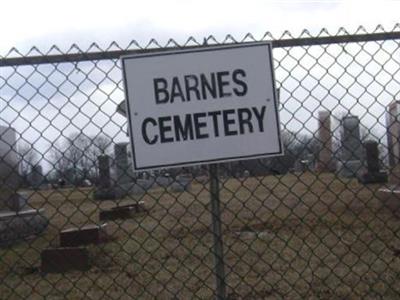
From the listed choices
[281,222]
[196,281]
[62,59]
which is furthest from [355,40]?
[281,222]

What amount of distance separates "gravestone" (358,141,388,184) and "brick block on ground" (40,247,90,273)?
33.9ft

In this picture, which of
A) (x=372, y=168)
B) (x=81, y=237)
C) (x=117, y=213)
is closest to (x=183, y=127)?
(x=81, y=237)

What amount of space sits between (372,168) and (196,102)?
14.5m

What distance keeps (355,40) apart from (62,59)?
1.64m

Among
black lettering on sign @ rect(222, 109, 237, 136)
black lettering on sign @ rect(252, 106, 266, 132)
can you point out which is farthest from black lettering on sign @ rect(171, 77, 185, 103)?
black lettering on sign @ rect(252, 106, 266, 132)

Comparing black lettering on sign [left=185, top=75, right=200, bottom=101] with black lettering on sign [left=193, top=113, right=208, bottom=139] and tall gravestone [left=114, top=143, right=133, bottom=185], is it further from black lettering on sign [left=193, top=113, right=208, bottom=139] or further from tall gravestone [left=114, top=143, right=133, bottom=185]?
tall gravestone [left=114, top=143, right=133, bottom=185]

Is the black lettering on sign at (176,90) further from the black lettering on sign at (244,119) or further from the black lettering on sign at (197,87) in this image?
the black lettering on sign at (244,119)

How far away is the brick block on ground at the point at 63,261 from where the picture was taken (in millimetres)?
7184

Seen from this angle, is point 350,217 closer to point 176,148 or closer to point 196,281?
point 196,281

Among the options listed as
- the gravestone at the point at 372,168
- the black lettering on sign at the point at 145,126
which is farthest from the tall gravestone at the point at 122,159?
the gravestone at the point at 372,168

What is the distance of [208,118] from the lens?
3387 millimetres

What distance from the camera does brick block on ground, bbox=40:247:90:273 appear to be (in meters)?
7.18

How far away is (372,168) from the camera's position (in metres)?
17.2

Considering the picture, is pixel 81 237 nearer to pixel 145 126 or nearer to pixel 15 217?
pixel 15 217
